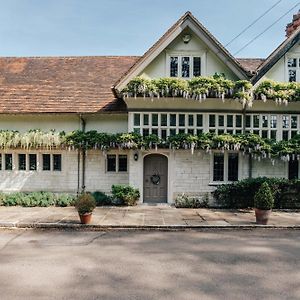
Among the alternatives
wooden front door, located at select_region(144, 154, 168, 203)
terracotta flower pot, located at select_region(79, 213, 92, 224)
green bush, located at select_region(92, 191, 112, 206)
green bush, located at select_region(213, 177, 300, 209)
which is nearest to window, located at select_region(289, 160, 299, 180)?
green bush, located at select_region(213, 177, 300, 209)

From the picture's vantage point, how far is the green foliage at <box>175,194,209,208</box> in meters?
15.4

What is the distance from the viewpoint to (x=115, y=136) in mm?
15453

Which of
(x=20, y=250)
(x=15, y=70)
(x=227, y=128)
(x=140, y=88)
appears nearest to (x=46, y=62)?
(x=15, y=70)

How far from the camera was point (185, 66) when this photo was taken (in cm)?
1591

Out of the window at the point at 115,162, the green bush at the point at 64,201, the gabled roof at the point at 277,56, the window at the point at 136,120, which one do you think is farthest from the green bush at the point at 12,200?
the gabled roof at the point at 277,56

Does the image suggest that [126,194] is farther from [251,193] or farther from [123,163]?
[251,193]

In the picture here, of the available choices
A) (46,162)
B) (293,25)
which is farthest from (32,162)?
(293,25)

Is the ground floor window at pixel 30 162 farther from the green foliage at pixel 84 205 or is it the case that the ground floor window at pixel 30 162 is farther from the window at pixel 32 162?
the green foliage at pixel 84 205

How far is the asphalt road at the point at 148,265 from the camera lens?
586cm

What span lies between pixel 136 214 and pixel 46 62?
13264 millimetres

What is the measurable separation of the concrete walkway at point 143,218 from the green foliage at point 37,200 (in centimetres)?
63

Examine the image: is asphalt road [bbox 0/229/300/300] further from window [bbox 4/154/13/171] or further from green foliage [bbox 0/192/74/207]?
window [bbox 4/154/13/171]

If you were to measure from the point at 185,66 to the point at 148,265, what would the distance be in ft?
36.8

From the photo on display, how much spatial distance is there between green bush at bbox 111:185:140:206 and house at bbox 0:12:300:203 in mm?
453
